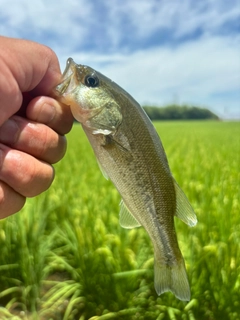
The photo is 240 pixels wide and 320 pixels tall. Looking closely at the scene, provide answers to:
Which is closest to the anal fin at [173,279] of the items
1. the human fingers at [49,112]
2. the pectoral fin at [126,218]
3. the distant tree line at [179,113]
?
the pectoral fin at [126,218]

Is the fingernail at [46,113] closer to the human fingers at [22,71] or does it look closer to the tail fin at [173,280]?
the human fingers at [22,71]

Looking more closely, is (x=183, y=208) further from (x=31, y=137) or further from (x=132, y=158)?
(x=31, y=137)

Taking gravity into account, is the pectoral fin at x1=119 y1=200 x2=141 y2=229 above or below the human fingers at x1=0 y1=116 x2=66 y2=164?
below

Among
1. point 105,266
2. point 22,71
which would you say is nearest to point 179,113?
point 105,266

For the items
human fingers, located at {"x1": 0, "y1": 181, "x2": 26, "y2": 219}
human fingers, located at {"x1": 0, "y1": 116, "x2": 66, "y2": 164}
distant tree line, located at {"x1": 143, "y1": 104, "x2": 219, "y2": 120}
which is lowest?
human fingers, located at {"x1": 0, "y1": 181, "x2": 26, "y2": 219}

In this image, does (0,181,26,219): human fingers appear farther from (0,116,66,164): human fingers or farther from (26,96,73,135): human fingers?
(26,96,73,135): human fingers

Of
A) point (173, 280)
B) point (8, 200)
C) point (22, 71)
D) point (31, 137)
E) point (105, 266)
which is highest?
point (22, 71)

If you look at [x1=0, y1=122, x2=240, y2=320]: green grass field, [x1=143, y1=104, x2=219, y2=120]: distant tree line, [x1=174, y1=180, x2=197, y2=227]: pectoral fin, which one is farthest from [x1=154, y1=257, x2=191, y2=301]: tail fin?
[x1=143, y1=104, x2=219, y2=120]: distant tree line

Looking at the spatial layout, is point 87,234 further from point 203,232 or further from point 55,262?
point 203,232
